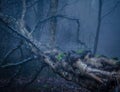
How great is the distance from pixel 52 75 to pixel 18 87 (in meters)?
3.03

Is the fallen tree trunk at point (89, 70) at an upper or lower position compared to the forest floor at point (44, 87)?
upper

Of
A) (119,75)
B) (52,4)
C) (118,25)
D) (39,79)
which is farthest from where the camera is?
(118,25)

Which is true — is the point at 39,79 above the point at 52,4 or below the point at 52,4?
below

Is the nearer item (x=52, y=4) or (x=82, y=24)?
(x=52, y=4)

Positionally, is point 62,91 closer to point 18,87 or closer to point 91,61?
point 18,87

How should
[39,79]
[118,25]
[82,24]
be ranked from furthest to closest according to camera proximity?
[118,25] → [82,24] → [39,79]

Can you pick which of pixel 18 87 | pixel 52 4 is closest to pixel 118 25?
pixel 52 4

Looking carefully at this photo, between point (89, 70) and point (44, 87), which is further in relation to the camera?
point (44, 87)

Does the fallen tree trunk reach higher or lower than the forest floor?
higher

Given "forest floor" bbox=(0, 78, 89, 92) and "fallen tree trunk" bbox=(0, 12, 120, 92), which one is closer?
"fallen tree trunk" bbox=(0, 12, 120, 92)

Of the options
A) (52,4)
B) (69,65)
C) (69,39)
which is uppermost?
(52,4)

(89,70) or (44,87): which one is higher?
(89,70)

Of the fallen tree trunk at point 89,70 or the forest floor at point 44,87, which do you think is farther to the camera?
the forest floor at point 44,87

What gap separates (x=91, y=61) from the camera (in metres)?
6.87
